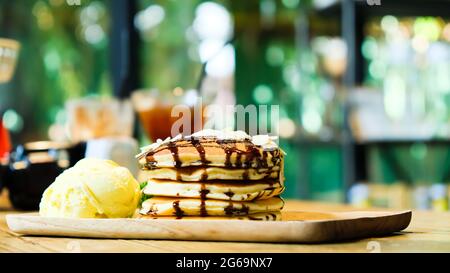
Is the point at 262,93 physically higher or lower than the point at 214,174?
higher

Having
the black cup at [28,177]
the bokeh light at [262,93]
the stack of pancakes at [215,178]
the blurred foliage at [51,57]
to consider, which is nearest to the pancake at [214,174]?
the stack of pancakes at [215,178]

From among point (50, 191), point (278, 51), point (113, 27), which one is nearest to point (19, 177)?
point (50, 191)

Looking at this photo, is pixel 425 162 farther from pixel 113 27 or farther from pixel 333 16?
pixel 113 27

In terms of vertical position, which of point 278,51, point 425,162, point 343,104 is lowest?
point 425,162

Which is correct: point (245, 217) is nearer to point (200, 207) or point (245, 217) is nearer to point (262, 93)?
point (200, 207)

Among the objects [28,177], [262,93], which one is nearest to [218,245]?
[28,177]

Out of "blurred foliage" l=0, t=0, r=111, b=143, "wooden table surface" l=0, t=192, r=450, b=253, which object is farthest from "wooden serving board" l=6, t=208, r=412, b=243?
A: "blurred foliage" l=0, t=0, r=111, b=143
